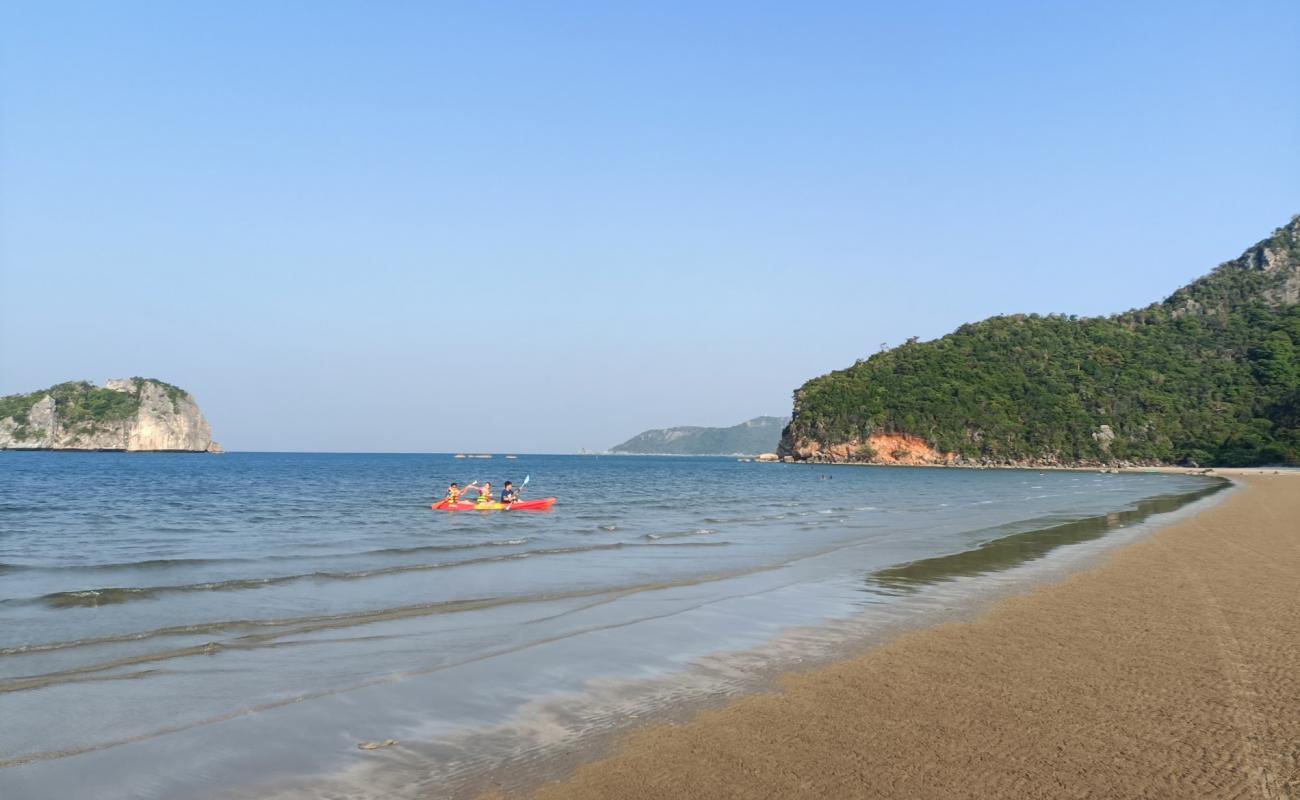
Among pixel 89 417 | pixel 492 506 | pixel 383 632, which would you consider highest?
pixel 89 417

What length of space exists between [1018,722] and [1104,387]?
516ft

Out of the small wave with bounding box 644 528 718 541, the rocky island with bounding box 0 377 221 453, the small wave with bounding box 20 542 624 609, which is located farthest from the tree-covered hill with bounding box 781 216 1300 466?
the rocky island with bounding box 0 377 221 453

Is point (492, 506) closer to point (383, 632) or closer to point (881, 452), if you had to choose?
point (383, 632)

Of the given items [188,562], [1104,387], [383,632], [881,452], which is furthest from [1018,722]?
[1104,387]

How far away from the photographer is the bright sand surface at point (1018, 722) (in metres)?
5.86

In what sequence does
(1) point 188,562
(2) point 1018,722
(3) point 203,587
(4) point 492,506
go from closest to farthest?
(2) point 1018,722, (3) point 203,587, (1) point 188,562, (4) point 492,506

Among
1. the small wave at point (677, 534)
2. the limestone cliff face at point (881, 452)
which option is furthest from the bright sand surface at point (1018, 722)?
the limestone cliff face at point (881, 452)

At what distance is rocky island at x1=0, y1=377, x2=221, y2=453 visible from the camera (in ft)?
563

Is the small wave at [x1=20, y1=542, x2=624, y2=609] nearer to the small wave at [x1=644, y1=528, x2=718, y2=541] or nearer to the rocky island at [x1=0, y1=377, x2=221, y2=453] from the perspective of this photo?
the small wave at [x1=644, y1=528, x2=718, y2=541]

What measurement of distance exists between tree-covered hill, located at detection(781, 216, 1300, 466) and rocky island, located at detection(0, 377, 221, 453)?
13568 centimetres

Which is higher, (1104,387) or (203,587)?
(1104,387)

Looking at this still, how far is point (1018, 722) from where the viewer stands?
7.25 metres

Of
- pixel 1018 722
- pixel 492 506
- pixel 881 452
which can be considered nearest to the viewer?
pixel 1018 722

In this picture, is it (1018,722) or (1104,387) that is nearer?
(1018,722)
